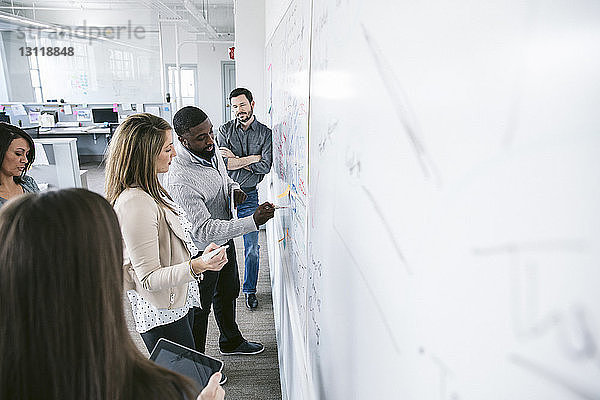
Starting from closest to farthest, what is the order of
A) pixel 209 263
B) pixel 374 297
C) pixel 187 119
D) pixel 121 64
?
pixel 374 297 < pixel 209 263 < pixel 187 119 < pixel 121 64

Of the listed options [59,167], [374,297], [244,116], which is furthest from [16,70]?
[374,297]

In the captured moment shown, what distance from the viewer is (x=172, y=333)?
5.14 ft

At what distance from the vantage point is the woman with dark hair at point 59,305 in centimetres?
63

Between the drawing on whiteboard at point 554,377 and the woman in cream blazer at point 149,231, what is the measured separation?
4.08ft

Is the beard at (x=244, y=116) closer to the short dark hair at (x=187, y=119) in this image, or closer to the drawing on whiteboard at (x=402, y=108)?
the short dark hair at (x=187, y=119)

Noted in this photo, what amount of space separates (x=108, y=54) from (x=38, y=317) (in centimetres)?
1090

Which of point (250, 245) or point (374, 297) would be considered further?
point (250, 245)

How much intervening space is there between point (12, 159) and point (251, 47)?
122 inches

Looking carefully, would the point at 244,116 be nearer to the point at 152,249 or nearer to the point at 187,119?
the point at 187,119

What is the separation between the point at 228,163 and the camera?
3.03 meters

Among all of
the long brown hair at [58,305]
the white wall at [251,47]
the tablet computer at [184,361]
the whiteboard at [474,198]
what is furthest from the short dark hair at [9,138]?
the white wall at [251,47]

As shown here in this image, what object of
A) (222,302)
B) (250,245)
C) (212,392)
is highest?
(212,392)

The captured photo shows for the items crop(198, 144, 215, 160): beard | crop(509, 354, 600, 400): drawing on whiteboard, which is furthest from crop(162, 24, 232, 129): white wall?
crop(509, 354, 600, 400): drawing on whiteboard

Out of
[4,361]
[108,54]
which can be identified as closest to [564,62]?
[4,361]
